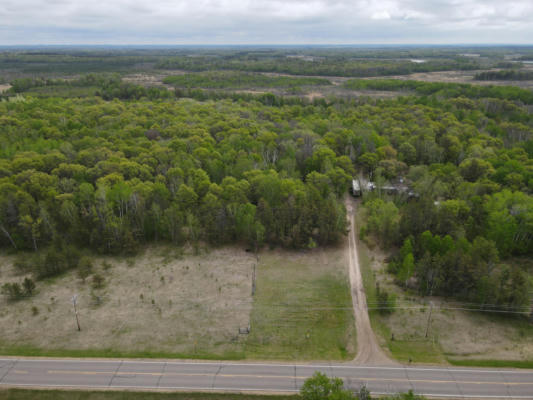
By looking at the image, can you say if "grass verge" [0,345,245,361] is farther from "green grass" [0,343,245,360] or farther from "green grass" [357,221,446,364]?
"green grass" [357,221,446,364]

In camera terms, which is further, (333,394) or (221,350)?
(221,350)

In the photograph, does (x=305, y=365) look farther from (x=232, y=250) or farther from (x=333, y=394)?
(x=232, y=250)

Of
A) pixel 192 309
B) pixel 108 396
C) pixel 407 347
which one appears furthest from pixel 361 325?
pixel 108 396

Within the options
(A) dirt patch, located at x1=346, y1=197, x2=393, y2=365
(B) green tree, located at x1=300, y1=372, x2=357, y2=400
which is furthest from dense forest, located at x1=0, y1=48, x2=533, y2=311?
(B) green tree, located at x1=300, y1=372, x2=357, y2=400

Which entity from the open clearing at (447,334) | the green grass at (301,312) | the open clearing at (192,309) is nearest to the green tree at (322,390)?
the green grass at (301,312)

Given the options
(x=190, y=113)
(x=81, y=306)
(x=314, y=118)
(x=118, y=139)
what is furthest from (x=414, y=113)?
(x=81, y=306)

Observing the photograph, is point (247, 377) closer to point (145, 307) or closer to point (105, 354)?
point (105, 354)

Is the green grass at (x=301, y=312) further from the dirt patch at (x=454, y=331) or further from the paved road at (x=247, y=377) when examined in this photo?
the dirt patch at (x=454, y=331)
